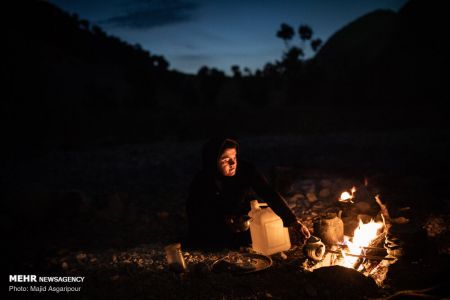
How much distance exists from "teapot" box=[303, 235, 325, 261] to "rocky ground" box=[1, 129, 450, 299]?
168 millimetres

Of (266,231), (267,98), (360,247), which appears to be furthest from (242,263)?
(267,98)

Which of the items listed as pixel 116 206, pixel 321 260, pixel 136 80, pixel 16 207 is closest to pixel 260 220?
pixel 321 260

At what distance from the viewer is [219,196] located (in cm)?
381

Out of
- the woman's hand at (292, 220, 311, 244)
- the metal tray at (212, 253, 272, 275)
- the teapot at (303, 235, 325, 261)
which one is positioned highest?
the woman's hand at (292, 220, 311, 244)

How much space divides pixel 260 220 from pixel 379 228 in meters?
1.16

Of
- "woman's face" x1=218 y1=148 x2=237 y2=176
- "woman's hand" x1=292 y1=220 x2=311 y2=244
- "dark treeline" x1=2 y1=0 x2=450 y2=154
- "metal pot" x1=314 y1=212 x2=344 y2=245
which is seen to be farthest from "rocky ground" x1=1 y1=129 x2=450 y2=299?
"dark treeline" x1=2 y1=0 x2=450 y2=154

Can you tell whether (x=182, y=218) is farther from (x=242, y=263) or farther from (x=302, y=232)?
(x=302, y=232)

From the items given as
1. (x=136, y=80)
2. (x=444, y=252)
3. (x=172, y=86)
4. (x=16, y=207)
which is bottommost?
(x=444, y=252)

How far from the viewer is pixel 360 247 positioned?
10.8 ft

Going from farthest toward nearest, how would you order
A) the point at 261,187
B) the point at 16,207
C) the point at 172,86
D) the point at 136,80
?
the point at 172,86 → the point at 136,80 → the point at 16,207 → the point at 261,187

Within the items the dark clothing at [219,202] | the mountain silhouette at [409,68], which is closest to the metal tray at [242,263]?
the dark clothing at [219,202]

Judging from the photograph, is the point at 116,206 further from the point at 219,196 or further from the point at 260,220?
the point at 260,220

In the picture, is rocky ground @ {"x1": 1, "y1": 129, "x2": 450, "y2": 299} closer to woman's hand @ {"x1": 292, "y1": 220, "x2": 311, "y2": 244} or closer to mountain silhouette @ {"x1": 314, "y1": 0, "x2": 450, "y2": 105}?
woman's hand @ {"x1": 292, "y1": 220, "x2": 311, "y2": 244}

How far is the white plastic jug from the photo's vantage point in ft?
11.9
